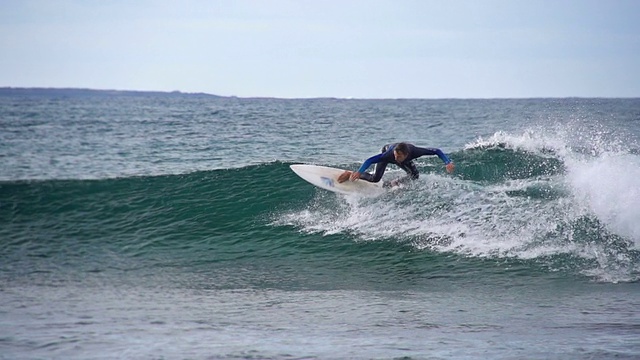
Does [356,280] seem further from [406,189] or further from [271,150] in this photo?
[271,150]

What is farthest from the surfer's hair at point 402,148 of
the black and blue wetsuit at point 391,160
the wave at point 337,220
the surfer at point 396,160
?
the wave at point 337,220

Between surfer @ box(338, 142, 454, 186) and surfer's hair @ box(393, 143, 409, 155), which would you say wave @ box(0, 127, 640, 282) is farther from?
surfer's hair @ box(393, 143, 409, 155)

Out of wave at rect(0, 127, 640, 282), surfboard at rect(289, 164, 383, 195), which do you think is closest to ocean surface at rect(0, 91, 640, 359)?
wave at rect(0, 127, 640, 282)

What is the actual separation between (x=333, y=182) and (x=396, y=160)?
1.45 m

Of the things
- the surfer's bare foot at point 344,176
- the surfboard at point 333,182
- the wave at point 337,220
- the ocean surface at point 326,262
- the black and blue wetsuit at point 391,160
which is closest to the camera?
the ocean surface at point 326,262

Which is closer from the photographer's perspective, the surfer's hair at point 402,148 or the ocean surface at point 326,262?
the ocean surface at point 326,262

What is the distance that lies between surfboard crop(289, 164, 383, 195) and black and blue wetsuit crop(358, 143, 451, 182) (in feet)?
0.74

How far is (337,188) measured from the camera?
12.6m

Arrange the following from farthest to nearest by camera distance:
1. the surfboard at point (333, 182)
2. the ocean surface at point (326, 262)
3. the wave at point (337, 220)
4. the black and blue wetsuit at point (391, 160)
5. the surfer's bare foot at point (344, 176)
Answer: the surfboard at point (333, 182), the surfer's bare foot at point (344, 176), the black and blue wetsuit at point (391, 160), the wave at point (337, 220), the ocean surface at point (326, 262)

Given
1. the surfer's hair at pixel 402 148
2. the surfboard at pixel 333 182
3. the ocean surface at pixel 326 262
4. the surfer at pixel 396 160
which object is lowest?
the ocean surface at pixel 326 262

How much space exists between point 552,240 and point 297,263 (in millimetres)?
3879

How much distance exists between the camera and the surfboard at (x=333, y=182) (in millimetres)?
12445

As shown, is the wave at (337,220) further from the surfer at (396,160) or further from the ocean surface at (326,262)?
the surfer at (396,160)

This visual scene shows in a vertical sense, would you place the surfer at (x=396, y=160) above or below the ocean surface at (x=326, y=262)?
above
